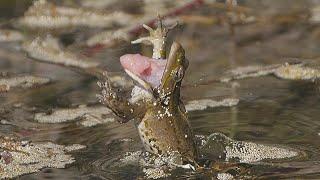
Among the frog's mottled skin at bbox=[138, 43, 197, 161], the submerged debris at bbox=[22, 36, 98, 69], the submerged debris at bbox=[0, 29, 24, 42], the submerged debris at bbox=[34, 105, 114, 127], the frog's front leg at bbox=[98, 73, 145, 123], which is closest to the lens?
the frog's front leg at bbox=[98, 73, 145, 123]

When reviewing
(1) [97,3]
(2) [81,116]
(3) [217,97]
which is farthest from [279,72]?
(1) [97,3]

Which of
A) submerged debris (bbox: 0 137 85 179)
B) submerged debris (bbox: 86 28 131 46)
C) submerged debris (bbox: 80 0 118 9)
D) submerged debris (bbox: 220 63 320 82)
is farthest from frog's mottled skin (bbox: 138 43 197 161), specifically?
submerged debris (bbox: 80 0 118 9)

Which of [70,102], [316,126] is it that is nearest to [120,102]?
[316,126]

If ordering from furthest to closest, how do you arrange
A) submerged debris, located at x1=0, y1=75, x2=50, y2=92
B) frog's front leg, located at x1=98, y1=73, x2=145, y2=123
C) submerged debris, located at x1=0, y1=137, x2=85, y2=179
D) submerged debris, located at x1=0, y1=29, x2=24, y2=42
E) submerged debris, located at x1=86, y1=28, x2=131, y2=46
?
submerged debris, located at x1=0, y1=29, x2=24, y2=42 < submerged debris, located at x1=86, y1=28, x2=131, y2=46 < submerged debris, located at x1=0, y1=75, x2=50, y2=92 < submerged debris, located at x1=0, y1=137, x2=85, y2=179 < frog's front leg, located at x1=98, y1=73, x2=145, y2=123

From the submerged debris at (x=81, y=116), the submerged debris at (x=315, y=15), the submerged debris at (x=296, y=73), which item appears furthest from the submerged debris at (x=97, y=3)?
the submerged debris at (x=81, y=116)

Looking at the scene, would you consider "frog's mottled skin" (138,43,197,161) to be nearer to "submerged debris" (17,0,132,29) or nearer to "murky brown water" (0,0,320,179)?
"murky brown water" (0,0,320,179)

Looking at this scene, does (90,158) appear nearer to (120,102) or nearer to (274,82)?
(120,102)

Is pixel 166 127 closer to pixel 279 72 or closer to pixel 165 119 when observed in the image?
pixel 165 119
